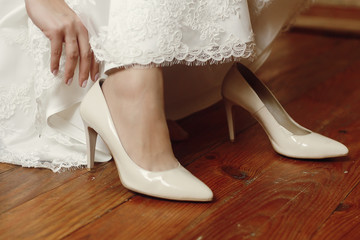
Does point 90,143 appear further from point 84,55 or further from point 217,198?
point 217,198

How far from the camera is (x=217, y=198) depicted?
88cm

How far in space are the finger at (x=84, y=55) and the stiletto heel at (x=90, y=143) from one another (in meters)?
0.09

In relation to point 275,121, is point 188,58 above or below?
above

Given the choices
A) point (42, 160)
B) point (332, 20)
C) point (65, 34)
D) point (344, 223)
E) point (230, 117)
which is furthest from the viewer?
point (332, 20)

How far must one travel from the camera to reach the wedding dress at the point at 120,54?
822mm

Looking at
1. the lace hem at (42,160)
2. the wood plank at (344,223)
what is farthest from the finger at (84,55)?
the wood plank at (344,223)

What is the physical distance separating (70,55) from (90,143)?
0.18m

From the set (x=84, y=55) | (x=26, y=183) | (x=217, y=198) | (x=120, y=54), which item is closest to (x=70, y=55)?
(x=84, y=55)

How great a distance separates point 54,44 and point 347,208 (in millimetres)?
629

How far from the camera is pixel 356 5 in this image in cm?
265

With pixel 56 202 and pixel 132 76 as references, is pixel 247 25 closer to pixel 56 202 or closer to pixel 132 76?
pixel 132 76

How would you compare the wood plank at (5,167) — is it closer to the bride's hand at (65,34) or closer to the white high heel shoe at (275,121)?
the bride's hand at (65,34)

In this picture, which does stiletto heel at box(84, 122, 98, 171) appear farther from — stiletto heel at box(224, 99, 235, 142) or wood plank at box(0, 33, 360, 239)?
stiletto heel at box(224, 99, 235, 142)

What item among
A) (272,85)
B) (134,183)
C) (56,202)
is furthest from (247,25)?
(272,85)
